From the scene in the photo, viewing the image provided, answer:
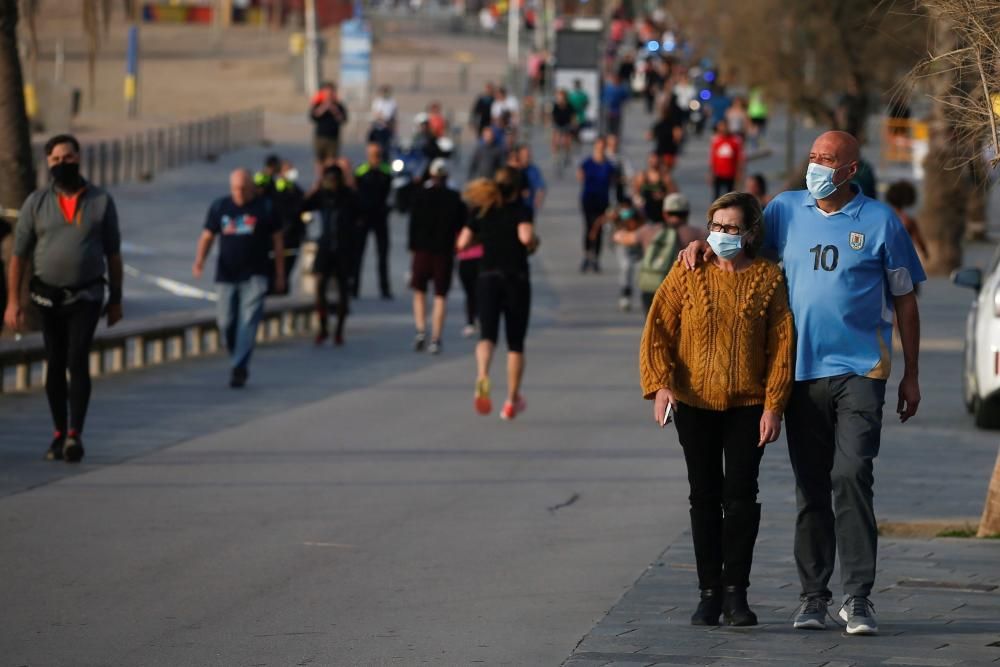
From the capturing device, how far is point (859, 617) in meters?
7.27

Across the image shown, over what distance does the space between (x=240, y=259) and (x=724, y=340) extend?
9.55 m

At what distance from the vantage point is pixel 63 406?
38.8 ft

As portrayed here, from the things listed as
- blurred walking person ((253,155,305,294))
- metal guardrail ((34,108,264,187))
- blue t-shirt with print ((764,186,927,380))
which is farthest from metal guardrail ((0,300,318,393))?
metal guardrail ((34,108,264,187))

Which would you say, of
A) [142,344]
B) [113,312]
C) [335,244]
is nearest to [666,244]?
[335,244]

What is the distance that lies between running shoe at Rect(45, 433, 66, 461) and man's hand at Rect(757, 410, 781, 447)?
228 inches

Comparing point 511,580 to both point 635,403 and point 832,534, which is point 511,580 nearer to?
point 832,534

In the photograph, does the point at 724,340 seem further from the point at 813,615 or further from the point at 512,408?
the point at 512,408

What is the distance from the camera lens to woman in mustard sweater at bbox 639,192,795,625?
7.26 metres

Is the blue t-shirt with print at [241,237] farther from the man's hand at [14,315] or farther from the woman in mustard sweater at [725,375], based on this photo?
the woman in mustard sweater at [725,375]

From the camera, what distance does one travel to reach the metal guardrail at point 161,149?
35.6 metres

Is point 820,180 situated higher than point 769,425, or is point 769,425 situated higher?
point 820,180

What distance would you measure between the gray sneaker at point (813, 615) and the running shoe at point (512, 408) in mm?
7087

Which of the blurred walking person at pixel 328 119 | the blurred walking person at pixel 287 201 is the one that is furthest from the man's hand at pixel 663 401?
the blurred walking person at pixel 328 119

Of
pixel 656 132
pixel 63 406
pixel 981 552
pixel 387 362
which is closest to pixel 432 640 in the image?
pixel 981 552
